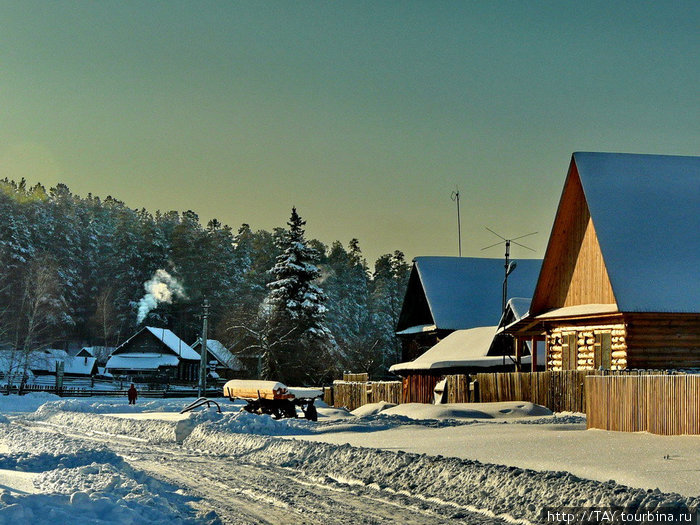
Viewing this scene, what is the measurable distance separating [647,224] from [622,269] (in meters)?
2.91

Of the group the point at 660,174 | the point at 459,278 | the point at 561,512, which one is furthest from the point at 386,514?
the point at 459,278

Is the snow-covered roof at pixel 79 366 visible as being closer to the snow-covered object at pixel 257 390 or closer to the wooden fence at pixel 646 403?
the snow-covered object at pixel 257 390

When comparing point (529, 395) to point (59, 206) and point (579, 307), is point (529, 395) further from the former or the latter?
point (59, 206)

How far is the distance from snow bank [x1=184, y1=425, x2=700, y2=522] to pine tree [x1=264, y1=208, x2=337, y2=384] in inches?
1952

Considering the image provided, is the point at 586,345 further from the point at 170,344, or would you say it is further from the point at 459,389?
the point at 170,344

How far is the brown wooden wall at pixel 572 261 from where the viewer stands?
3181cm

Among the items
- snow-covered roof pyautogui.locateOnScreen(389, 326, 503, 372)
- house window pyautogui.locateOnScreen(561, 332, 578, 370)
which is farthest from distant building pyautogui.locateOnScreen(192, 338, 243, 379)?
house window pyautogui.locateOnScreen(561, 332, 578, 370)

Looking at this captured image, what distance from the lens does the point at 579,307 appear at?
105ft

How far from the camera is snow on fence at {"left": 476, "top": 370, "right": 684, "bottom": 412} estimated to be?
26312 millimetres

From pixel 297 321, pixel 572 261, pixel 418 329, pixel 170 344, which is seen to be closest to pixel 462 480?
pixel 572 261

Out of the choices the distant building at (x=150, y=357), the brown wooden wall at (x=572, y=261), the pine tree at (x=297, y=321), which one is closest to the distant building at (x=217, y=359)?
the distant building at (x=150, y=357)

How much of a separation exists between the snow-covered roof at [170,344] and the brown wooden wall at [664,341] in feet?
219

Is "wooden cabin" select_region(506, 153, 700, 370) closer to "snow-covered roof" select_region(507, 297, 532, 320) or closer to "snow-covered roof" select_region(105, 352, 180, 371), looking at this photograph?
"snow-covered roof" select_region(507, 297, 532, 320)

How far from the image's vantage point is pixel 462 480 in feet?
44.0
